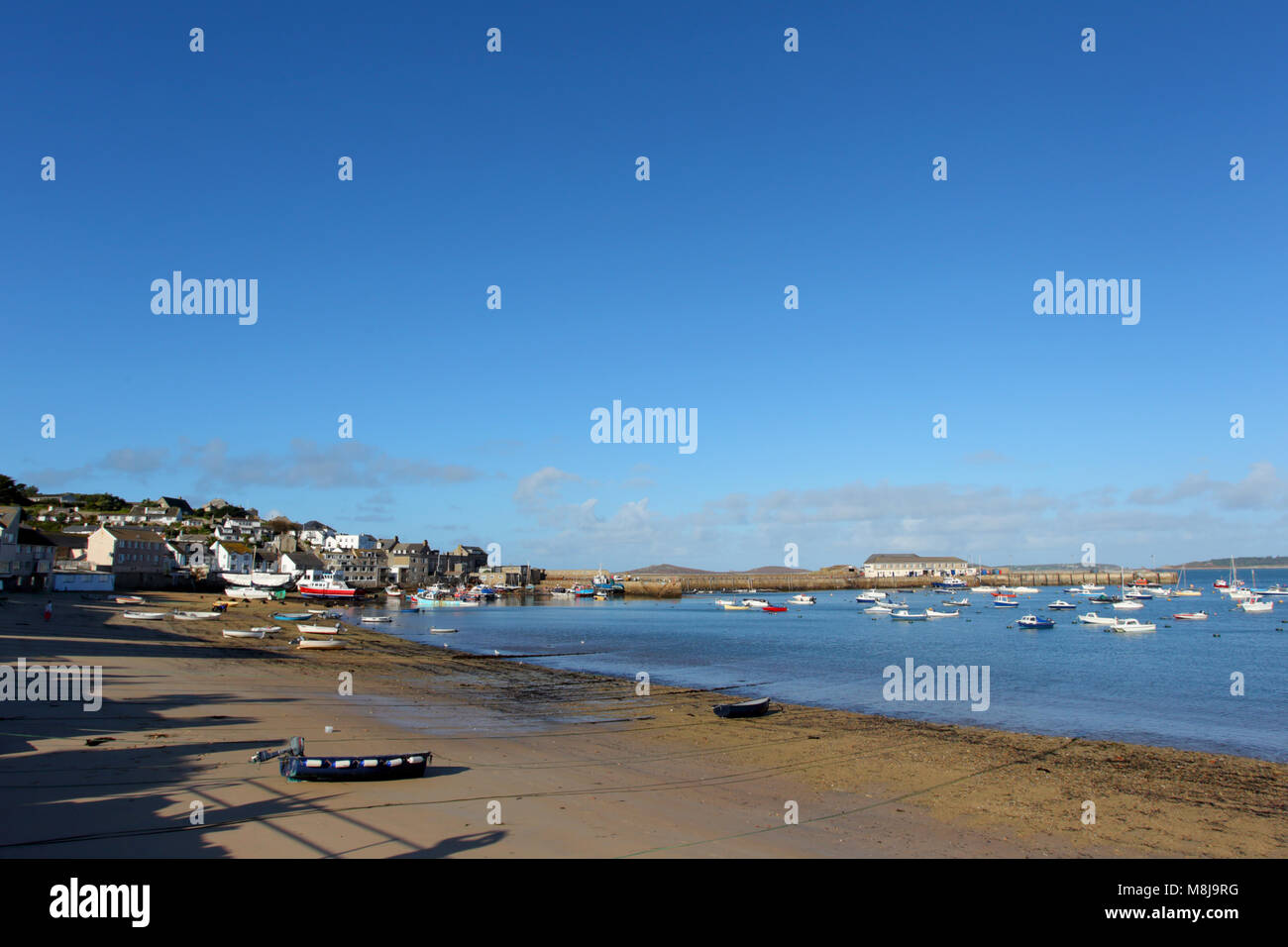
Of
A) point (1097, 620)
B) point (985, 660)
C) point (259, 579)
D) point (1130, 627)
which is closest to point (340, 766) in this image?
point (985, 660)

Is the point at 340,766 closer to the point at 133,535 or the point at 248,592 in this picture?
the point at 248,592

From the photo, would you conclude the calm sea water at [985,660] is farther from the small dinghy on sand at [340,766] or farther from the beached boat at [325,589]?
the small dinghy on sand at [340,766]

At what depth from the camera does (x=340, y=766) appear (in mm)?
16812

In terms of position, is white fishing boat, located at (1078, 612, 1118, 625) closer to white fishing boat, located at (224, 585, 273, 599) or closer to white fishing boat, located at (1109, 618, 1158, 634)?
white fishing boat, located at (1109, 618, 1158, 634)

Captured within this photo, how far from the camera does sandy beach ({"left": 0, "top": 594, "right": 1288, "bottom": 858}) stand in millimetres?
13500

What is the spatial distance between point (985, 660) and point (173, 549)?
117 m

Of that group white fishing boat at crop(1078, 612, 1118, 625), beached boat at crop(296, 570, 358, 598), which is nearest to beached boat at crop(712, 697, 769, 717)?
white fishing boat at crop(1078, 612, 1118, 625)

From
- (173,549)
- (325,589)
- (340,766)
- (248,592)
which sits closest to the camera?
(340,766)

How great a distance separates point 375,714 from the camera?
2797 cm

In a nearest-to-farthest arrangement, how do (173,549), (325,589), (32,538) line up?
(32,538)
(325,589)
(173,549)

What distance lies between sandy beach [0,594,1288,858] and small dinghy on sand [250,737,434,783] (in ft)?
0.93

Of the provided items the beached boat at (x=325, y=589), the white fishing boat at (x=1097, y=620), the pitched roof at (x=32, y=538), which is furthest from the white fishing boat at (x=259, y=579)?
the white fishing boat at (x=1097, y=620)
